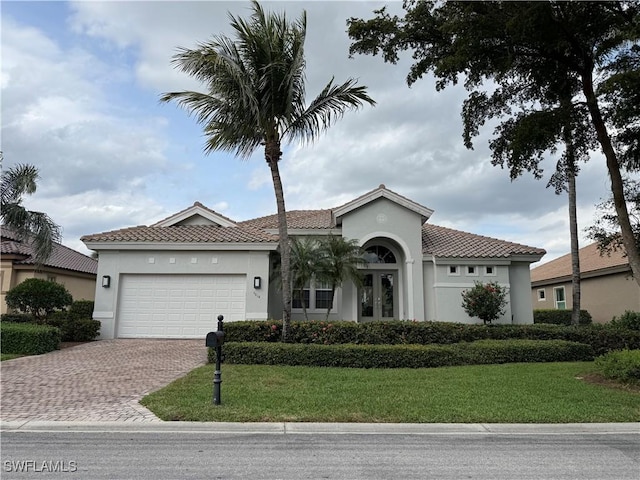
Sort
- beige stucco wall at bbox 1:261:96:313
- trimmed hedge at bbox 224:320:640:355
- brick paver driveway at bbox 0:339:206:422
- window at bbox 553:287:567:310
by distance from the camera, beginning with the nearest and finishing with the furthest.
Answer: brick paver driveway at bbox 0:339:206:422 → trimmed hedge at bbox 224:320:640:355 → beige stucco wall at bbox 1:261:96:313 → window at bbox 553:287:567:310

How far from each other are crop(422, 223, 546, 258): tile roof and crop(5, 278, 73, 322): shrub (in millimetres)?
13364

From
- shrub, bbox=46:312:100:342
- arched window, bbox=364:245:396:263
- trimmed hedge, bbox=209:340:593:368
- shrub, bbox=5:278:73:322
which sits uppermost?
arched window, bbox=364:245:396:263

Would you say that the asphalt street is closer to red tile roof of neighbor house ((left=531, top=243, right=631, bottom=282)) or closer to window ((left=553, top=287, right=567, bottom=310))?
red tile roof of neighbor house ((left=531, top=243, right=631, bottom=282))

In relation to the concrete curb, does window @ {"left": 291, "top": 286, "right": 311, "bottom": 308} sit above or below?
above

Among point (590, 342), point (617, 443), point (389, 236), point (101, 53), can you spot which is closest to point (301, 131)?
point (101, 53)

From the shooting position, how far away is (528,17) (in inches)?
375

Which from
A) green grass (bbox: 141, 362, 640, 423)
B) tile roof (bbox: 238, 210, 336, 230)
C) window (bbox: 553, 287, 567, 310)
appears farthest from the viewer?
window (bbox: 553, 287, 567, 310)

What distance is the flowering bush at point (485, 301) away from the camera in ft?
52.1

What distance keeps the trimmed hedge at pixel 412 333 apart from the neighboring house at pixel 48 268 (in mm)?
9596

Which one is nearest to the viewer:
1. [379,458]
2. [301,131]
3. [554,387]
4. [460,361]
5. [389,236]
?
[379,458]

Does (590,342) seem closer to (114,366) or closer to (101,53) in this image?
(114,366)

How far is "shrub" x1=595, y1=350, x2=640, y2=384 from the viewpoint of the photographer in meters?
8.94

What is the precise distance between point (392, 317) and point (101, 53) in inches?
533

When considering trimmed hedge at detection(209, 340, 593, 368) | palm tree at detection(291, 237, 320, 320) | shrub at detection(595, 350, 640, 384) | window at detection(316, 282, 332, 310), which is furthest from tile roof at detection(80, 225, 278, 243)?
shrub at detection(595, 350, 640, 384)
